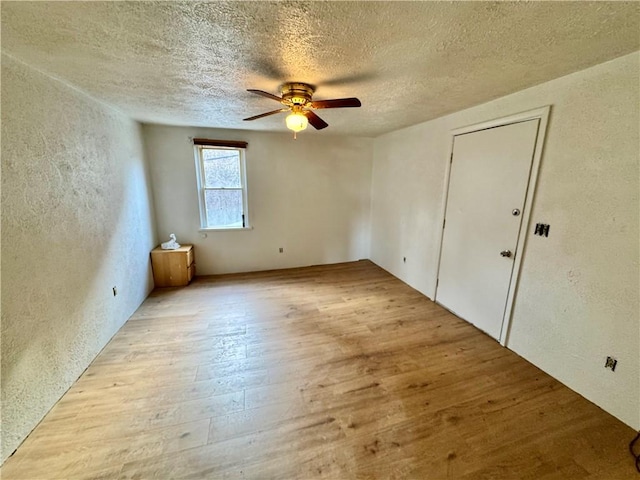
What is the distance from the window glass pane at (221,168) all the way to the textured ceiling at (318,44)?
1.66 m

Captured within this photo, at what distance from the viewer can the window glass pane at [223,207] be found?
412cm

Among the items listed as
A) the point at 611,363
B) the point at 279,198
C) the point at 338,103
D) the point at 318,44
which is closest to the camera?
the point at 318,44

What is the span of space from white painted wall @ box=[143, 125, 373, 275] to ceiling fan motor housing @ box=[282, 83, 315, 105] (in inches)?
86.4

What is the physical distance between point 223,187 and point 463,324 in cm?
382

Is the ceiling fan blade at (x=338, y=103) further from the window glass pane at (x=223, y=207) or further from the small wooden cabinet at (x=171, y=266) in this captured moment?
the small wooden cabinet at (x=171, y=266)

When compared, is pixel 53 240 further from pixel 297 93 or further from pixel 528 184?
pixel 528 184

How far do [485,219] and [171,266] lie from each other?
4.04 meters

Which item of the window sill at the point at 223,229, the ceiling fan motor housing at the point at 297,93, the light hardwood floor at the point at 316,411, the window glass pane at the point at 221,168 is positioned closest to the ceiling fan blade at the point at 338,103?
the ceiling fan motor housing at the point at 297,93

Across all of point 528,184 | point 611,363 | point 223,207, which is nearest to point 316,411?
point 611,363

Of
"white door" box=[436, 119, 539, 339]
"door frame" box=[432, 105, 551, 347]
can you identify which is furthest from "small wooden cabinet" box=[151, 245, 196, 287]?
"door frame" box=[432, 105, 551, 347]

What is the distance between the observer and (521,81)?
6.55 feet

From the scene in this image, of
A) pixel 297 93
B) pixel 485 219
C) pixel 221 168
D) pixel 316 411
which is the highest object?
pixel 297 93

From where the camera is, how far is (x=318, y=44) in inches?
57.0

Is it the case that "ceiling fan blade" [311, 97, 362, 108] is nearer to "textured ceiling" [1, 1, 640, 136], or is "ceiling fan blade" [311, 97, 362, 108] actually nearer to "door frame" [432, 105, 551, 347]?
"textured ceiling" [1, 1, 640, 136]
